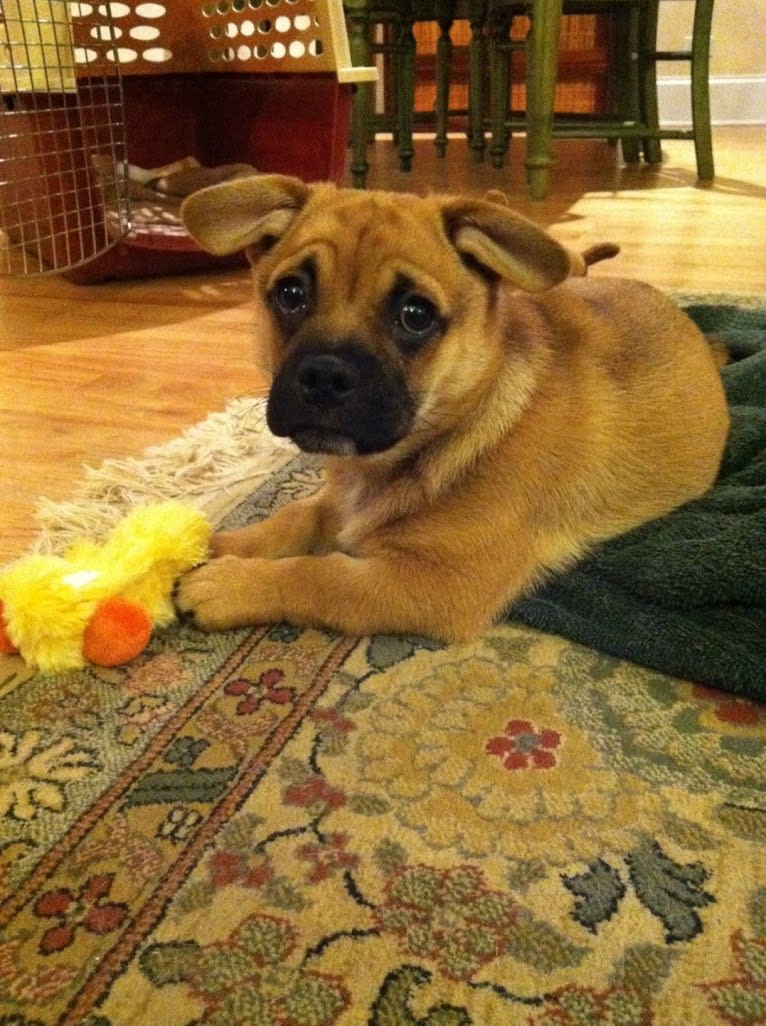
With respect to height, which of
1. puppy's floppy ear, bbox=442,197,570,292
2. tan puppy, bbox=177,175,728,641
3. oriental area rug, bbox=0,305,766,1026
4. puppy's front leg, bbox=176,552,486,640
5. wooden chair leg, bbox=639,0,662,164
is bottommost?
oriental area rug, bbox=0,305,766,1026

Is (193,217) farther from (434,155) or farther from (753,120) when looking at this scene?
(753,120)

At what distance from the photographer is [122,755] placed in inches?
41.4

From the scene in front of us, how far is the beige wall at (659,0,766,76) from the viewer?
260 inches

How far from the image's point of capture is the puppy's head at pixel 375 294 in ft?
4.01

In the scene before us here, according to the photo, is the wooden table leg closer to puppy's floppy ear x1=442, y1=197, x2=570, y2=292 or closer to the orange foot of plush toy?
puppy's floppy ear x1=442, y1=197, x2=570, y2=292

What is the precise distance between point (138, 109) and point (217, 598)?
2.80 metres

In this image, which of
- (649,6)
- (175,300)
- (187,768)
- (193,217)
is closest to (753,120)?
(649,6)

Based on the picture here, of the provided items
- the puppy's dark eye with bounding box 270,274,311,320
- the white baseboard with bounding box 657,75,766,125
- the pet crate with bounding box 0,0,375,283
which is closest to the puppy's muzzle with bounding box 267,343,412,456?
the puppy's dark eye with bounding box 270,274,311,320

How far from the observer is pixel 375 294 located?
4.17ft

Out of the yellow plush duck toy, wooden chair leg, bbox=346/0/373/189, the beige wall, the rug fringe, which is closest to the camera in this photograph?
the yellow plush duck toy

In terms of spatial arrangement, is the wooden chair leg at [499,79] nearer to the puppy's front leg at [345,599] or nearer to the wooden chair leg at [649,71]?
the wooden chair leg at [649,71]

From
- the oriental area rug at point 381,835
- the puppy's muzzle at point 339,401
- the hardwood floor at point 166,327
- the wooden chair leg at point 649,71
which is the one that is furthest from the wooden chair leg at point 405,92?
the oriental area rug at point 381,835

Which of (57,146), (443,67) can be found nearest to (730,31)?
(443,67)

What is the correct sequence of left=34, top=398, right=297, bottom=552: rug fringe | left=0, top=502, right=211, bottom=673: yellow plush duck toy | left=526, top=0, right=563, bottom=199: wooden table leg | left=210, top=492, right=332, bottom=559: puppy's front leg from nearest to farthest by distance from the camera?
left=0, top=502, right=211, bottom=673: yellow plush duck toy < left=210, top=492, right=332, bottom=559: puppy's front leg < left=34, top=398, right=297, bottom=552: rug fringe < left=526, top=0, right=563, bottom=199: wooden table leg
